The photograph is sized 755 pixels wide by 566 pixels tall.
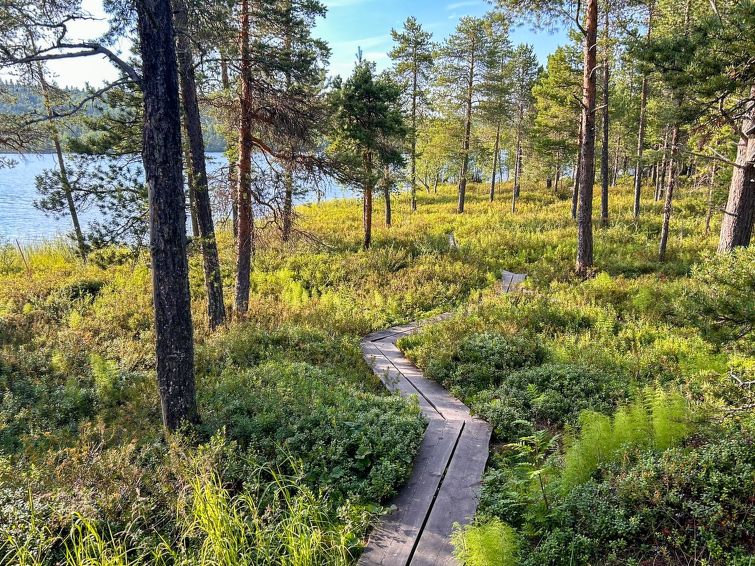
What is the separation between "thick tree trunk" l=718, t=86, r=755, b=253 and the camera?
8.70 metres

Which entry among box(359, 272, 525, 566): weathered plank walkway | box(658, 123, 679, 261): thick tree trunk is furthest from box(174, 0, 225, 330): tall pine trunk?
box(658, 123, 679, 261): thick tree trunk

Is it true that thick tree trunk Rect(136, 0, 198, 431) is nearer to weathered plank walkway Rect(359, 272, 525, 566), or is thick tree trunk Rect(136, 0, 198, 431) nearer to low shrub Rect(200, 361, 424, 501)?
low shrub Rect(200, 361, 424, 501)

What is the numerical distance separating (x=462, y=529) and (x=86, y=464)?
4174mm

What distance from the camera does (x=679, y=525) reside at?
12.1 feet

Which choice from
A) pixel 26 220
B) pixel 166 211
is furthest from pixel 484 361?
pixel 26 220

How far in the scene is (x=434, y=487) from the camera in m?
5.02

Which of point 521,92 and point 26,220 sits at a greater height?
point 521,92

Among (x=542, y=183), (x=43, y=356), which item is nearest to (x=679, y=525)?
(x=43, y=356)

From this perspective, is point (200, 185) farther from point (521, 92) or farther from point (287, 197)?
point (521, 92)

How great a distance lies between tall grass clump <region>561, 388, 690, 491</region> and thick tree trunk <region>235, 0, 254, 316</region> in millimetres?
8943

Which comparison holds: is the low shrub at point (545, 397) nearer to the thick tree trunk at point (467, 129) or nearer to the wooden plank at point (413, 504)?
the wooden plank at point (413, 504)

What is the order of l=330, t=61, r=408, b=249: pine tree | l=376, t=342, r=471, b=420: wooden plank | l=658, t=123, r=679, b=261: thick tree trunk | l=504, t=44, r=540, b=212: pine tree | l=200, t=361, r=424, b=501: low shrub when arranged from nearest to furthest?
1. l=200, t=361, r=424, b=501: low shrub
2. l=376, t=342, r=471, b=420: wooden plank
3. l=658, t=123, r=679, b=261: thick tree trunk
4. l=330, t=61, r=408, b=249: pine tree
5. l=504, t=44, r=540, b=212: pine tree

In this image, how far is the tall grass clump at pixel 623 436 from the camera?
4641 millimetres

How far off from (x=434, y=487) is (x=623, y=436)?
2374 mm
